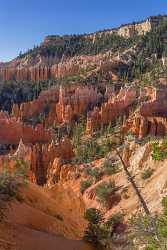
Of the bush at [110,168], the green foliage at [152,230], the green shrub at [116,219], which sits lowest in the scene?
the green shrub at [116,219]

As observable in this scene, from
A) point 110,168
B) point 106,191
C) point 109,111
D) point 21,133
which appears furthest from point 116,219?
point 109,111

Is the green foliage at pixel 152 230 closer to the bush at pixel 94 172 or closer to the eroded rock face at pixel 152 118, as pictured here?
the bush at pixel 94 172

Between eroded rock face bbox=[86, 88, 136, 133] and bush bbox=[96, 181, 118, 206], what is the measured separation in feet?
105

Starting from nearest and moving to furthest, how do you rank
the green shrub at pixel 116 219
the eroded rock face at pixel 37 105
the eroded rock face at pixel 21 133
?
the green shrub at pixel 116 219 → the eroded rock face at pixel 21 133 → the eroded rock face at pixel 37 105

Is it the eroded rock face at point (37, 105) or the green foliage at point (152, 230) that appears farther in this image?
the eroded rock face at point (37, 105)

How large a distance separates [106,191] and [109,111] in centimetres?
3887

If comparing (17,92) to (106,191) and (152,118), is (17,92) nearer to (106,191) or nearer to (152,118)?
(152,118)

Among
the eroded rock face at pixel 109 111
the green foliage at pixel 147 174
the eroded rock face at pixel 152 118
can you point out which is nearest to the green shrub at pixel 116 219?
the green foliage at pixel 147 174

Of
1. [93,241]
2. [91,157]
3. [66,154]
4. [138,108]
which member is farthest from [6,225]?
[138,108]

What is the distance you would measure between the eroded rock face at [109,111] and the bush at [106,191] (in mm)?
32125

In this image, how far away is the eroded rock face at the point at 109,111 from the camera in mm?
70750

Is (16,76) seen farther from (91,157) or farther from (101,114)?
(91,157)

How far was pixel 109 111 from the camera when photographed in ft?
241

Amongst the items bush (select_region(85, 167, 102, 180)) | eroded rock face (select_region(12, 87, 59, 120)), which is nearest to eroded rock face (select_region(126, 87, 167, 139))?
bush (select_region(85, 167, 102, 180))
